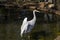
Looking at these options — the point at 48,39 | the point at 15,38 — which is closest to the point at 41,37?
the point at 48,39

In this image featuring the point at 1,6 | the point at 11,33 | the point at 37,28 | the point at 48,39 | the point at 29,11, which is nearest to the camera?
the point at 48,39

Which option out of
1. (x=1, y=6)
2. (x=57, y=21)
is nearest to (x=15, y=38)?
(x=57, y=21)

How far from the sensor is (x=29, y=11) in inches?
426

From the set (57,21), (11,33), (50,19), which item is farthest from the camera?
(50,19)

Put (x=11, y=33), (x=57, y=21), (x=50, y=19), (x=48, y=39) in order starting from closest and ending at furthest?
(x=48, y=39) → (x=11, y=33) → (x=57, y=21) → (x=50, y=19)

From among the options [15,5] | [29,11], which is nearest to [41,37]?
[29,11]

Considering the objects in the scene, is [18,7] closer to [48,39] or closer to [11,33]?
[11,33]

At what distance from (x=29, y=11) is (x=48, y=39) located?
4713mm

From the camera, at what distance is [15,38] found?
635 centimetres

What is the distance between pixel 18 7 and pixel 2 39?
5.03 meters

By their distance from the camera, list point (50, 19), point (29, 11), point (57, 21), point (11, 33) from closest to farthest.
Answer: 1. point (11, 33)
2. point (57, 21)
3. point (50, 19)
4. point (29, 11)

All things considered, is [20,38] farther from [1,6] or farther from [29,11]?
[1,6]

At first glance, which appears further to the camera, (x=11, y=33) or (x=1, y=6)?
(x=1, y=6)

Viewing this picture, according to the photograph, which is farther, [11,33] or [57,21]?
[57,21]
